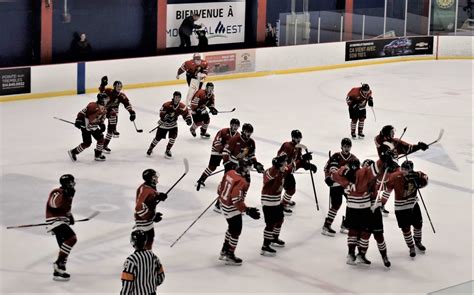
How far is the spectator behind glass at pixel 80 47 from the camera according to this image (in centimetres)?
2139

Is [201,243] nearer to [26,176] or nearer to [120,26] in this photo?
[26,176]

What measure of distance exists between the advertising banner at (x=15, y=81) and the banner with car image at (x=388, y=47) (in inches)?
354

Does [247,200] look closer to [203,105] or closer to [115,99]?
[115,99]

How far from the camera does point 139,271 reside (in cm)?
719

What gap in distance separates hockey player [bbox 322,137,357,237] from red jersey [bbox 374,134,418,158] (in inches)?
29.8

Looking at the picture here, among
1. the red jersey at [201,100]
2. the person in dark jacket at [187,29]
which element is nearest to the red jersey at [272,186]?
the red jersey at [201,100]

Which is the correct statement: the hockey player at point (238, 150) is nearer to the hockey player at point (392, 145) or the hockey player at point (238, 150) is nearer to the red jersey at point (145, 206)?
the hockey player at point (392, 145)

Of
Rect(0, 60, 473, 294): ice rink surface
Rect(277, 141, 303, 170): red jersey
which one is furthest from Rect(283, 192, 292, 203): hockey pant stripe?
Rect(277, 141, 303, 170): red jersey

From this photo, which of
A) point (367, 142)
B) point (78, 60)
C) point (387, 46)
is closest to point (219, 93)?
point (78, 60)

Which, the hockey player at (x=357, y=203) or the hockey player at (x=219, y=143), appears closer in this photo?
the hockey player at (x=357, y=203)

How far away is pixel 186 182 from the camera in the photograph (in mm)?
13195

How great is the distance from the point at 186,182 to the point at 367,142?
13.6 feet

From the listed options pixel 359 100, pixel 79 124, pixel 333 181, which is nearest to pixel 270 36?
pixel 359 100

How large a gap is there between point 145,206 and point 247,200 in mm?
→ 3464
